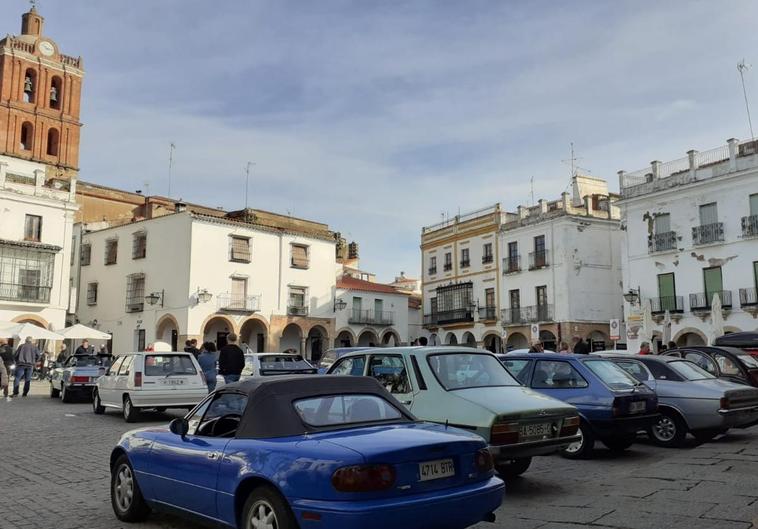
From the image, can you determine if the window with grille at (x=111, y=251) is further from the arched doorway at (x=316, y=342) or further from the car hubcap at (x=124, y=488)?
the car hubcap at (x=124, y=488)

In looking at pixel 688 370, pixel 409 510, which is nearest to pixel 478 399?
pixel 409 510

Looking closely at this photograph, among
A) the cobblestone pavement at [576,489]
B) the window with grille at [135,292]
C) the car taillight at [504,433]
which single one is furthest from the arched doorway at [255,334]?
the car taillight at [504,433]

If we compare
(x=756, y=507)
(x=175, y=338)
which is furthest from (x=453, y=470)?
(x=175, y=338)

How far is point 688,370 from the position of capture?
11.4 metres

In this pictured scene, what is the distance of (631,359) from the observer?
11461 mm

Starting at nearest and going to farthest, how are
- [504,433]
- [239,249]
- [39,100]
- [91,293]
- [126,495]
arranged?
[126,495], [504,433], [239,249], [91,293], [39,100]

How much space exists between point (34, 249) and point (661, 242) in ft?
106

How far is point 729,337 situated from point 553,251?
76.6 ft

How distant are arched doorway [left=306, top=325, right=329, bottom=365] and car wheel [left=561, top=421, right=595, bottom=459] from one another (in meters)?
36.9

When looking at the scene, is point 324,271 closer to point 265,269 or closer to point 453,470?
point 265,269

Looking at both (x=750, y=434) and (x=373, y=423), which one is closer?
(x=373, y=423)

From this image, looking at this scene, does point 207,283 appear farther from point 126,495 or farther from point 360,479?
point 360,479

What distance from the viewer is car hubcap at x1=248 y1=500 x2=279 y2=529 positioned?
461 centimetres

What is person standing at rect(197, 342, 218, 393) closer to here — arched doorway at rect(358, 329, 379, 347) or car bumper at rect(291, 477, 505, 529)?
car bumper at rect(291, 477, 505, 529)
